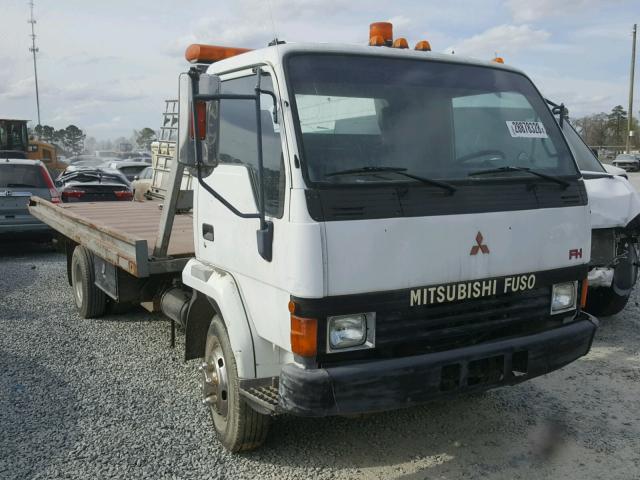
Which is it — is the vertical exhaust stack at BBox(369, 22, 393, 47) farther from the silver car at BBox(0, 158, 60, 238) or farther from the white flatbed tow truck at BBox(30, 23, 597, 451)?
the silver car at BBox(0, 158, 60, 238)

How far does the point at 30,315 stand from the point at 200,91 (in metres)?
4.75

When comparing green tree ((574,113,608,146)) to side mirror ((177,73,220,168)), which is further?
green tree ((574,113,608,146))

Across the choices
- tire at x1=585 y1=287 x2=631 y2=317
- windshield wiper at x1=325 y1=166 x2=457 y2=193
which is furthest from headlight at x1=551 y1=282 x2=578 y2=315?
tire at x1=585 y1=287 x2=631 y2=317

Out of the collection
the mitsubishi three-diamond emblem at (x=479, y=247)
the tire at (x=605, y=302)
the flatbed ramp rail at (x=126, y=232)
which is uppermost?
the mitsubishi three-diamond emblem at (x=479, y=247)

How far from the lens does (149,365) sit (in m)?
5.30

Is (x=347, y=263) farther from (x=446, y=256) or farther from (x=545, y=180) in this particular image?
(x=545, y=180)

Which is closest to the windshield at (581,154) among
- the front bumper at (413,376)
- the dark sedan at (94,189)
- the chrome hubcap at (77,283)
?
the front bumper at (413,376)

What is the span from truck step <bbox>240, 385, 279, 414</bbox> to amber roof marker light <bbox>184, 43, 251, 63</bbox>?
223cm

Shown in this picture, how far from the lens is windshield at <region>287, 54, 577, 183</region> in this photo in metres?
3.19

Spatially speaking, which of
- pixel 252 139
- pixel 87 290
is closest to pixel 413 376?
pixel 252 139

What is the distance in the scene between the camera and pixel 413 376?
3086 millimetres

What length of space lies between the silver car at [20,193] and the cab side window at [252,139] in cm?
748

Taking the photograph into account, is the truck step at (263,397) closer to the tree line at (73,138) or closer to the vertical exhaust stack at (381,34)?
the vertical exhaust stack at (381,34)

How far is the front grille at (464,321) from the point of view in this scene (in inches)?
124
